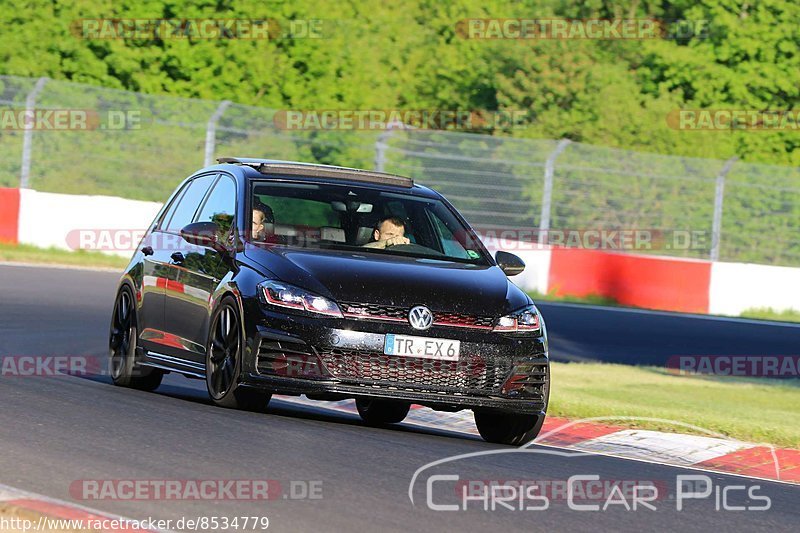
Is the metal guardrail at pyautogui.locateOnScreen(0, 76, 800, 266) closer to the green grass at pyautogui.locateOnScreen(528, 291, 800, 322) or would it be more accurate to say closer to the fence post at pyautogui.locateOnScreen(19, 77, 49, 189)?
the fence post at pyautogui.locateOnScreen(19, 77, 49, 189)

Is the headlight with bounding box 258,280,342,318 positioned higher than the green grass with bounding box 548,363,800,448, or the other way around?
the headlight with bounding box 258,280,342,318

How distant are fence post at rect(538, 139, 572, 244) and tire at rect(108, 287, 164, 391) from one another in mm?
16663

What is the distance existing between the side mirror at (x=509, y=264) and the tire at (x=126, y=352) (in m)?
2.53

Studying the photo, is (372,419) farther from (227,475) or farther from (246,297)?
(227,475)

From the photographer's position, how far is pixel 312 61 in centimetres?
4288

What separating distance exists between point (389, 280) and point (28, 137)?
20.0 metres

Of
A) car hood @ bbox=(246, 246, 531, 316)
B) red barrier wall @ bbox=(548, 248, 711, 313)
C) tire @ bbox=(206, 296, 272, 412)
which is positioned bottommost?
red barrier wall @ bbox=(548, 248, 711, 313)

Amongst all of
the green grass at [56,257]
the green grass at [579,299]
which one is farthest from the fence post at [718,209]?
the green grass at [56,257]

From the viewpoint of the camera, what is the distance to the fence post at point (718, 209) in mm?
27828

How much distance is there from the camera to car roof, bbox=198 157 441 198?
11.0m

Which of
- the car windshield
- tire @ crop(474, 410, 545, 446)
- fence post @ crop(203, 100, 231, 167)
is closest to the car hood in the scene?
the car windshield

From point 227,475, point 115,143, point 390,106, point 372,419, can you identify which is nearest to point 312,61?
point 390,106

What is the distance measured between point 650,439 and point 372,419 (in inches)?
75.7

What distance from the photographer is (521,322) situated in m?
10.0
